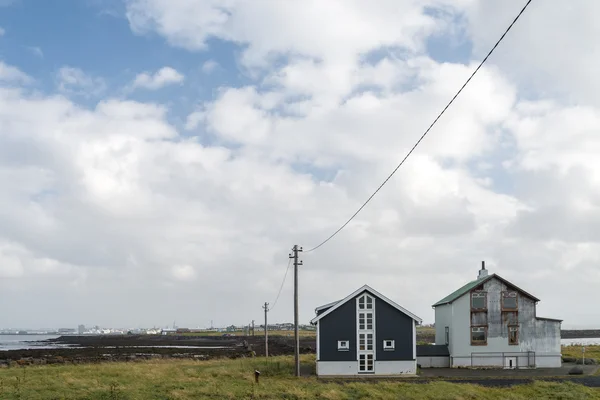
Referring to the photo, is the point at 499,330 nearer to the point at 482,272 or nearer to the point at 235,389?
the point at 482,272

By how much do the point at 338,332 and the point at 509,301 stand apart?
58.7 feet

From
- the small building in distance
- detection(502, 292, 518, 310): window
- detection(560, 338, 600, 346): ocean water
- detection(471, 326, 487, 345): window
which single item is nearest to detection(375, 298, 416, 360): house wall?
the small building in distance

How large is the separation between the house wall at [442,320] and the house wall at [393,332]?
30.2ft

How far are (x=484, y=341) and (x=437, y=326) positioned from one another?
A: 7.06 meters

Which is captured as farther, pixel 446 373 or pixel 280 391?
pixel 446 373

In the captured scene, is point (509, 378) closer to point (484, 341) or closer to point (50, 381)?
point (484, 341)

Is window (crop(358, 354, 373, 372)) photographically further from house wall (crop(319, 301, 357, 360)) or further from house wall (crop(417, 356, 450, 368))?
house wall (crop(417, 356, 450, 368))

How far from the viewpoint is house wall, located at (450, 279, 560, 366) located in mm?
54812

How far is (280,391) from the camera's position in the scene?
3312 cm

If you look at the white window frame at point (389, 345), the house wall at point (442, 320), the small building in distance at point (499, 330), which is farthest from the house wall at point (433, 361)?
the white window frame at point (389, 345)

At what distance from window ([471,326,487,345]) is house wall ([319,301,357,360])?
44.3ft

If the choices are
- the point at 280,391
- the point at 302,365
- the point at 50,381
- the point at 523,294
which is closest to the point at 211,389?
the point at 280,391

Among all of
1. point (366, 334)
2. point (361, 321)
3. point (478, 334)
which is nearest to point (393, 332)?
point (366, 334)

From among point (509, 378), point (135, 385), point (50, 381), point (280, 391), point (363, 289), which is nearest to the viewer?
point (280, 391)
